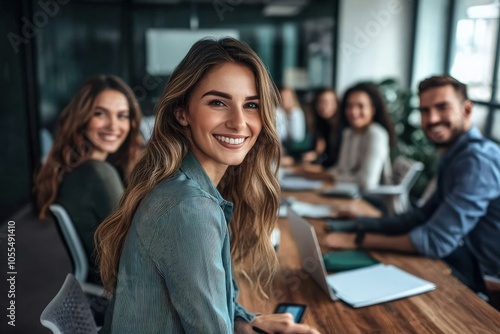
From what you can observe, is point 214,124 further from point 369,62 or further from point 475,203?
point 369,62

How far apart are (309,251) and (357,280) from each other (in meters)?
0.20

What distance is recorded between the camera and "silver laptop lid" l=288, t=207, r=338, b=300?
1.46 m

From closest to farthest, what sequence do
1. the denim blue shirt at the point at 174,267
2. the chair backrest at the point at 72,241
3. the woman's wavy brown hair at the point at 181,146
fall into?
the denim blue shirt at the point at 174,267, the woman's wavy brown hair at the point at 181,146, the chair backrest at the point at 72,241

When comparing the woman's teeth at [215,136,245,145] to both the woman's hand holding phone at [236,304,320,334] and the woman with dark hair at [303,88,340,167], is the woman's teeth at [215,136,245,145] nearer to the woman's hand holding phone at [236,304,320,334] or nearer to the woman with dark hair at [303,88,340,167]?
the woman's hand holding phone at [236,304,320,334]

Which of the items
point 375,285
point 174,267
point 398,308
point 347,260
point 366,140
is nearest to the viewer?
point 174,267

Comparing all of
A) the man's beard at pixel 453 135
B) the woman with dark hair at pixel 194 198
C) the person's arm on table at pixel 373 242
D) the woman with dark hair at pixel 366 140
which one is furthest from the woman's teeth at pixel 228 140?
the woman with dark hair at pixel 366 140

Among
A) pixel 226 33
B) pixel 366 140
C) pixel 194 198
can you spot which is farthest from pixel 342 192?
pixel 226 33

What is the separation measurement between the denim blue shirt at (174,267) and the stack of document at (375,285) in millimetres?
603

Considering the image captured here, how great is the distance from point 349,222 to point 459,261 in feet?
1.59

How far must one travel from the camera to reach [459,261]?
2020 millimetres

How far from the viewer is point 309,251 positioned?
158 cm

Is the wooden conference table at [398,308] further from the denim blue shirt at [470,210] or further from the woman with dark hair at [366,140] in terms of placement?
the woman with dark hair at [366,140]

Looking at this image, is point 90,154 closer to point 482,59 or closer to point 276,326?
point 276,326

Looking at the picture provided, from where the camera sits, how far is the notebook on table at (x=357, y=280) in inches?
57.4
